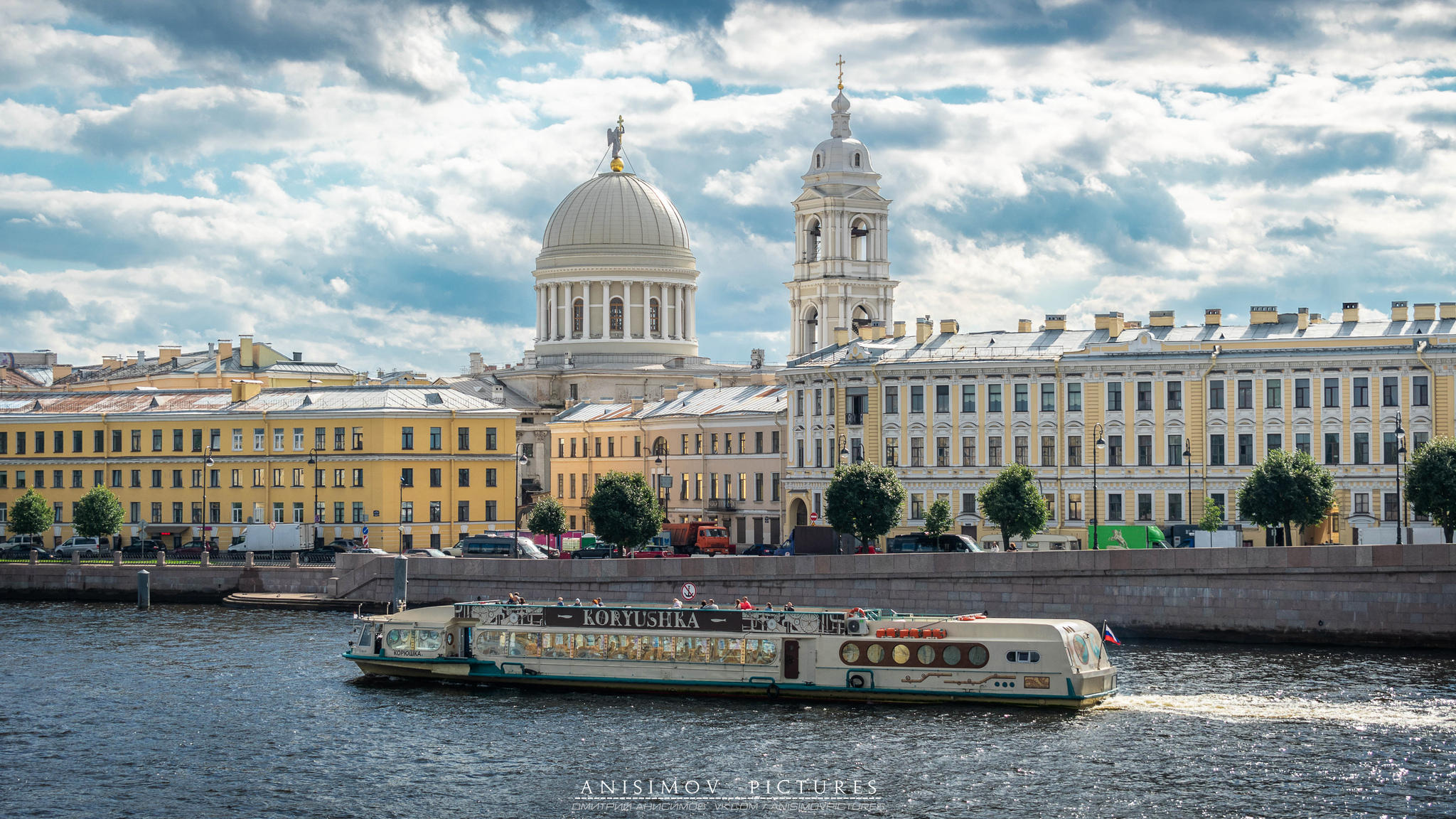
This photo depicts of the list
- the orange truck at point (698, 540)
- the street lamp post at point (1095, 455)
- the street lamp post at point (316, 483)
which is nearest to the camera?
the street lamp post at point (1095, 455)

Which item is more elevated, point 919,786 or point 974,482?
point 974,482

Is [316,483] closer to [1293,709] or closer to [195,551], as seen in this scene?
[195,551]

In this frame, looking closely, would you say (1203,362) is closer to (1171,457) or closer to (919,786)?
(1171,457)

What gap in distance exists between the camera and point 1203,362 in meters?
67.8

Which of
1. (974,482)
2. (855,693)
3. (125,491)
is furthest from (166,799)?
(125,491)

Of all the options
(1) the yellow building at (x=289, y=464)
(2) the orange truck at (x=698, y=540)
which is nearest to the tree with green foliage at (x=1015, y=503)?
(2) the orange truck at (x=698, y=540)

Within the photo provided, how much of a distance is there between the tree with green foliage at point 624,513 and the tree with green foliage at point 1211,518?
1982 centimetres

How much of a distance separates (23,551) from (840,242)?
41481mm

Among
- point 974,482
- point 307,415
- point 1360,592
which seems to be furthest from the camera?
point 307,415

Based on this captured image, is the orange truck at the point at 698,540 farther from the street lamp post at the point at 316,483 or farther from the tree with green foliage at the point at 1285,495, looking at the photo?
the tree with green foliage at the point at 1285,495

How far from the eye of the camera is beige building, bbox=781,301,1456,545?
65.9m

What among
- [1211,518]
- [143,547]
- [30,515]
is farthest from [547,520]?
[1211,518]

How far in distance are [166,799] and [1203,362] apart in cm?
4409

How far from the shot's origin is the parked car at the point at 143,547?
7431 cm
